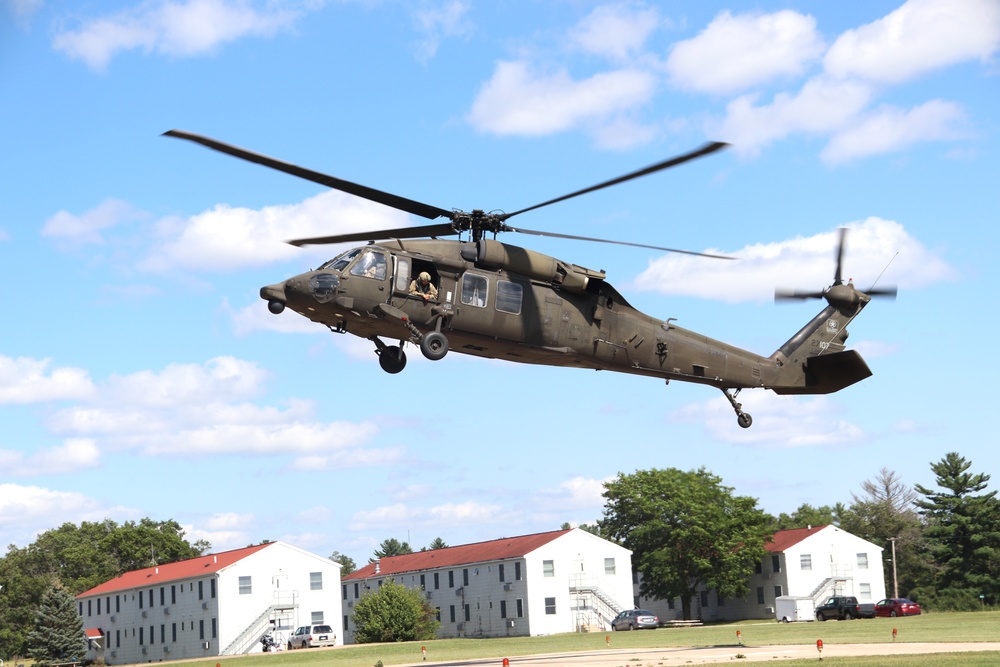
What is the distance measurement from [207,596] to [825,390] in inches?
2070

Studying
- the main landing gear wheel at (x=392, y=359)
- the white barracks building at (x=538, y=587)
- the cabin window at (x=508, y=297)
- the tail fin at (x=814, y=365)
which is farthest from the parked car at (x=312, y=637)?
the cabin window at (x=508, y=297)

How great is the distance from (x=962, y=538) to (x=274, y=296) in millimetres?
72222

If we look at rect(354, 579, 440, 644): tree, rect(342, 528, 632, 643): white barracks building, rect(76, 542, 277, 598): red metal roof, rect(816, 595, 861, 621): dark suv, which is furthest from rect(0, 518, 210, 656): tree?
rect(816, 595, 861, 621): dark suv

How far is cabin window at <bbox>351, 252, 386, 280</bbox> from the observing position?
23.1 m

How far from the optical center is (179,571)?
3073 inches

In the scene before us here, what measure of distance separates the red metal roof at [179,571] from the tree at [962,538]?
49.4 metres

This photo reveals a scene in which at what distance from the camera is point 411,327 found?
76.8 feet

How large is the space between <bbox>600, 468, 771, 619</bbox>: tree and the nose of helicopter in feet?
189

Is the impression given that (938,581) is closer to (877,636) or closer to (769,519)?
(769,519)

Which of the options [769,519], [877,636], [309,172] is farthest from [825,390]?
[769,519]

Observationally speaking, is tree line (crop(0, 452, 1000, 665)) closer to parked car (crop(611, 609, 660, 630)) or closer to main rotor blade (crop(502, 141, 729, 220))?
parked car (crop(611, 609, 660, 630))

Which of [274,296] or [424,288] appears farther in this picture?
[424,288]

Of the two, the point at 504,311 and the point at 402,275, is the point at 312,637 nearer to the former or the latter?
the point at 504,311

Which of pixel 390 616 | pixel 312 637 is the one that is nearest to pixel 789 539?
pixel 390 616
